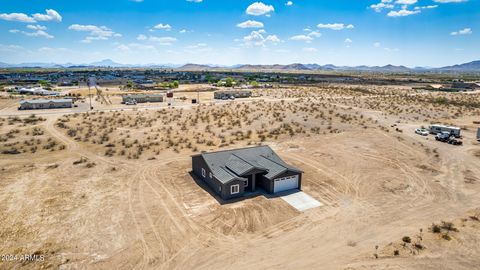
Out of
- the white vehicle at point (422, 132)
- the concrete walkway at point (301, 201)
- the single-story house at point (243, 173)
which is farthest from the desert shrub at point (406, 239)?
the white vehicle at point (422, 132)

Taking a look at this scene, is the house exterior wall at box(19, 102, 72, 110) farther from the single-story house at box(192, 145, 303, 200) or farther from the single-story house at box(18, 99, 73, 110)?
the single-story house at box(192, 145, 303, 200)

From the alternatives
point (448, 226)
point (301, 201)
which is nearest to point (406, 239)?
point (448, 226)

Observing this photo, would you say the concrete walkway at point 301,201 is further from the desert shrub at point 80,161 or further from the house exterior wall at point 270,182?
the desert shrub at point 80,161

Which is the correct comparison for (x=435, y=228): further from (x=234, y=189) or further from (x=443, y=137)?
(x=443, y=137)

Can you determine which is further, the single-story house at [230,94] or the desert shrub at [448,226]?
the single-story house at [230,94]

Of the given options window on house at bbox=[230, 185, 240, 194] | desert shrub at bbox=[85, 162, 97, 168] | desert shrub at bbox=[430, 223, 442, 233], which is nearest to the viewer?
desert shrub at bbox=[430, 223, 442, 233]

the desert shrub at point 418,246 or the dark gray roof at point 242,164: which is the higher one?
the dark gray roof at point 242,164

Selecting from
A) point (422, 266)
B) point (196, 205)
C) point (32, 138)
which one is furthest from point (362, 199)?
point (32, 138)

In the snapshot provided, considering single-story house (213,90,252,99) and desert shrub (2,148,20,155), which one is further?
single-story house (213,90,252,99)

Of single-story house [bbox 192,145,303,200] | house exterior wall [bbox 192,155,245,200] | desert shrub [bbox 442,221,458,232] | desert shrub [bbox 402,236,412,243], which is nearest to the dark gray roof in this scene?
single-story house [bbox 192,145,303,200]
